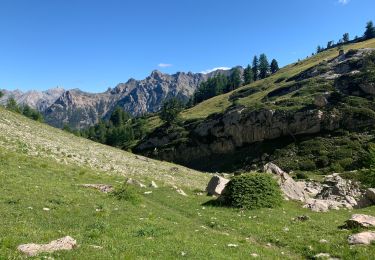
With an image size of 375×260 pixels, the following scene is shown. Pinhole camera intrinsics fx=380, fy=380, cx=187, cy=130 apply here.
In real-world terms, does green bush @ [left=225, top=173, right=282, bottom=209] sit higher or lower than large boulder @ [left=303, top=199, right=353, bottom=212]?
higher

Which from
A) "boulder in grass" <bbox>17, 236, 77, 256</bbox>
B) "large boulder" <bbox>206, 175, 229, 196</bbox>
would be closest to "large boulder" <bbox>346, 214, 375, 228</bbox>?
"boulder in grass" <bbox>17, 236, 77, 256</bbox>

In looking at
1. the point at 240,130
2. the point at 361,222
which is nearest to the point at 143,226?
the point at 361,222

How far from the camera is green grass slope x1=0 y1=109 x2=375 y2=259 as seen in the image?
15703 millimetres

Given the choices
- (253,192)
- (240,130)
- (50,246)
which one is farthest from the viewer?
(240,130)

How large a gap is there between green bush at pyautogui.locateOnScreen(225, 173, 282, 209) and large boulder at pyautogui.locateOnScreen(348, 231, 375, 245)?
12.5 metres

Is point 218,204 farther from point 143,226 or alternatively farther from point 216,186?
point 143,226

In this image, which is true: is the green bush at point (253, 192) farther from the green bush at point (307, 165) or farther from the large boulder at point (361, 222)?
the green bush at point (307, 165)

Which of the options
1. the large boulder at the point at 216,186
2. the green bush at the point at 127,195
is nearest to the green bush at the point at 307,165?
the large boulder at the point at 216,186

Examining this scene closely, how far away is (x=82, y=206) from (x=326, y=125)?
329ft

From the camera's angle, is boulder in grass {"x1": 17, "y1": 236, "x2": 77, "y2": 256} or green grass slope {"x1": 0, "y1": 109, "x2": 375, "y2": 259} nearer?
boulder in grass {"x1": 17, "y1": 236, "x2": 77, "y2": 256}

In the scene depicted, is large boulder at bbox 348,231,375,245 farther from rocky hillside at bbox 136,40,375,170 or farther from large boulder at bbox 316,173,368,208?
rocky hillside at bbox 136,40,375,170

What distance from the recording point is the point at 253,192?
32.4 m

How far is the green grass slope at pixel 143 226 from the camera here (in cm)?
1570

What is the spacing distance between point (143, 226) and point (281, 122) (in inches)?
4202
